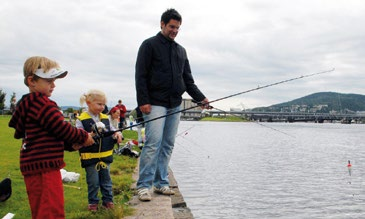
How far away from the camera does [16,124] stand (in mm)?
3090

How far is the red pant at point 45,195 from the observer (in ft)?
9.91

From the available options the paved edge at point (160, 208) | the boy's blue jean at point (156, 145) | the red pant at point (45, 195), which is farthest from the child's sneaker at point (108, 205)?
the red pant at point (45, 195)

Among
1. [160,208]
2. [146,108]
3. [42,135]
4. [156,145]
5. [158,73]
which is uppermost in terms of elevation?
[158,73]

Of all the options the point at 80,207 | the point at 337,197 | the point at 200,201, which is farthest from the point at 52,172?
the point at 337,197

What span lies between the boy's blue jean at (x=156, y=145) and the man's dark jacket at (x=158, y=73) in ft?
0.45

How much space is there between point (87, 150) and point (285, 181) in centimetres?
770

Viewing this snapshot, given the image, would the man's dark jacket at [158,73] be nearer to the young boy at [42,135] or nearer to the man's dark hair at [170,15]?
the man's dark hair at [170,15]

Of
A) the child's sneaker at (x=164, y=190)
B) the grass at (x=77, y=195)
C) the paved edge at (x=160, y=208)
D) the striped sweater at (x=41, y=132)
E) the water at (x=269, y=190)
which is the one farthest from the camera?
the water at (x=269, y=190)

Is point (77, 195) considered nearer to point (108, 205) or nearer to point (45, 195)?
point (108, 205)

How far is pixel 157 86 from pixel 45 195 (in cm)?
244

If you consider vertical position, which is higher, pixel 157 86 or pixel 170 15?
pixel 170 15

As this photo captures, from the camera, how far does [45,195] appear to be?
302 centimetres

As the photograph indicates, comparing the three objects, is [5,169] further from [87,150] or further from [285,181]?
[285,181]

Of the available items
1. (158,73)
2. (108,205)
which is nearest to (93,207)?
(108,205)
